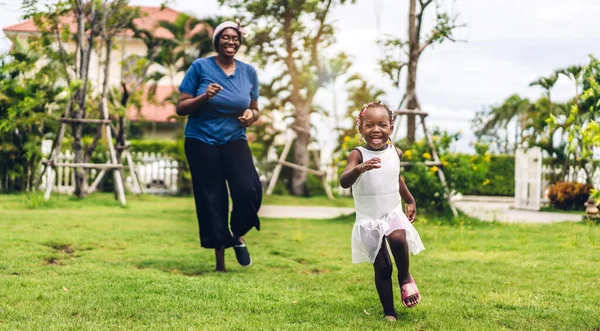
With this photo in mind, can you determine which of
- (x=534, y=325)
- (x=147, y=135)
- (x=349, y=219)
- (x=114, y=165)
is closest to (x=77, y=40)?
(x=114, y=165)

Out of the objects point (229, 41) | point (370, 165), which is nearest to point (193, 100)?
point (229, 41)

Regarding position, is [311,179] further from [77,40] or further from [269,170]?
[77,40]

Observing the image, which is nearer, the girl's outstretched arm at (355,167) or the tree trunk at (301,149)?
the girl's outstretched arm at (355,167)

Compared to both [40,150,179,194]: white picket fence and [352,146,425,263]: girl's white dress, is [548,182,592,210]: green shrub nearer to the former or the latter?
[40,150,179,194]: white picket fence

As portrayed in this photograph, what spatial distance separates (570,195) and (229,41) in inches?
504

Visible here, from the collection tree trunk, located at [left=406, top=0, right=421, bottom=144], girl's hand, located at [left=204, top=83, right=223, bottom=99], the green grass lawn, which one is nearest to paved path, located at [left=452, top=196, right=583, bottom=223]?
tree trunk, located at [left=406, top=0, right=421, bottom=144]

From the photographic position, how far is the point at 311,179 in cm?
2247

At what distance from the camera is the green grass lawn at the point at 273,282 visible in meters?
3.80

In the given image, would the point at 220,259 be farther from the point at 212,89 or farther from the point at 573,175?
the point at 573,175

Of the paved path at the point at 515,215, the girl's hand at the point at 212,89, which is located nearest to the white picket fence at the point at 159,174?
the paved path at the point at 515,215

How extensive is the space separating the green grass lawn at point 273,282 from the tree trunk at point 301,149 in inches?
531

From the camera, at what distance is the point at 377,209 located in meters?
3.99

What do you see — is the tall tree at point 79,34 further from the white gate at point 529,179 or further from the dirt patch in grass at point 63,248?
the white gate at point 529,179

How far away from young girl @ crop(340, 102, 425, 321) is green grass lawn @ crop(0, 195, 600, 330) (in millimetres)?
186
